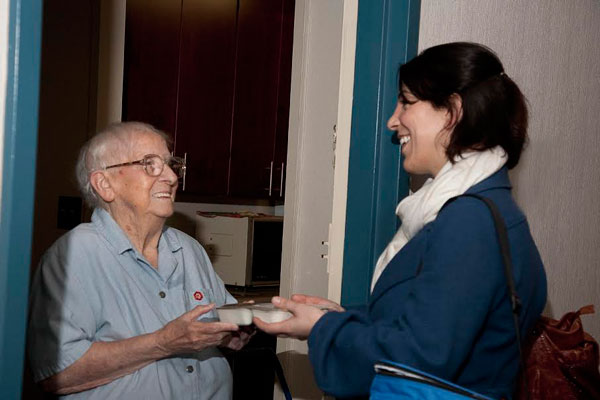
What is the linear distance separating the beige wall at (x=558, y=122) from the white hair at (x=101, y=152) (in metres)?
1.02

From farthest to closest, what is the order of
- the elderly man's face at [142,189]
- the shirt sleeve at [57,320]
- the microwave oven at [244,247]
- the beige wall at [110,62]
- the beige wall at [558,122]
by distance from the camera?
the microwave oven at [244,247], the beige wall at [110,62], the beige wall at [558,122], the elderly man's face at [142,189], the shirt sleeve at [57,320]

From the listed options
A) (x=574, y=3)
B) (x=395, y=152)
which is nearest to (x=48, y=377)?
(x=395, y=152)

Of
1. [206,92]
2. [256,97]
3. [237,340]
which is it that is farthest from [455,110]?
[256,97]

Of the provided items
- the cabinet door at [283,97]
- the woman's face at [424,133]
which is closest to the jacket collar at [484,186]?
the woman's face at [424,133]

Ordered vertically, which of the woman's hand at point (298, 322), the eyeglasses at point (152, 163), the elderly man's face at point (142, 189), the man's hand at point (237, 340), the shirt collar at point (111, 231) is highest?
the eyeglasses at point (152, 163)

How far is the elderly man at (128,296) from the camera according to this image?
1.45 m

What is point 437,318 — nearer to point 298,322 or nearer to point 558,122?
point 298,322

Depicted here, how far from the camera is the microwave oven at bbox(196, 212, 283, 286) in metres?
3.31

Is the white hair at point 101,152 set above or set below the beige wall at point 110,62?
below

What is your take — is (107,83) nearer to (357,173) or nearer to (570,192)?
(357,173)

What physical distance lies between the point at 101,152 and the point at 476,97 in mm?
1155

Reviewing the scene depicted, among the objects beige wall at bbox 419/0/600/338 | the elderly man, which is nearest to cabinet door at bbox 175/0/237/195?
the elderly man

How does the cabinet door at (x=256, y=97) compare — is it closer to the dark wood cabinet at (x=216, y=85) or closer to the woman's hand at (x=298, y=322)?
the dark wood cabinet at (x=216, y=85)

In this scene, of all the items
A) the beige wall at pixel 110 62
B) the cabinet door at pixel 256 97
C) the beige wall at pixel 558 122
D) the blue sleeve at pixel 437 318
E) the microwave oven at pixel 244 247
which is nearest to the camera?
the blue sleeve at pixel 437 318
